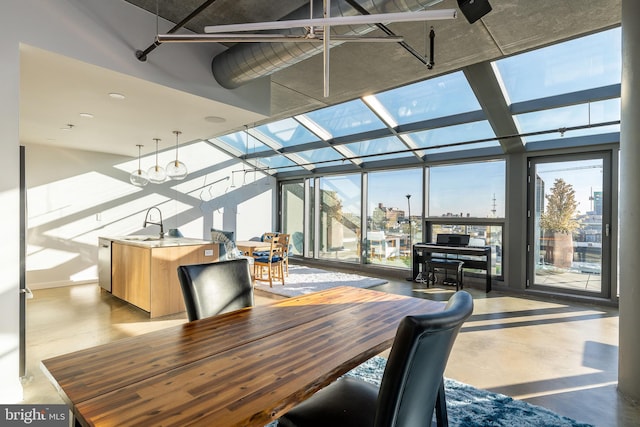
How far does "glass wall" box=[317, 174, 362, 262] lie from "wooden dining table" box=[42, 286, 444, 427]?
6156mm

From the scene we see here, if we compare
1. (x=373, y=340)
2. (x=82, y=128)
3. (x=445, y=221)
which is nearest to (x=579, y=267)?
(x=445, y=221)

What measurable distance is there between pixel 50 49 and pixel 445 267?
5.70 meters

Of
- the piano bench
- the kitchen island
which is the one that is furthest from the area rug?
the kitchen island

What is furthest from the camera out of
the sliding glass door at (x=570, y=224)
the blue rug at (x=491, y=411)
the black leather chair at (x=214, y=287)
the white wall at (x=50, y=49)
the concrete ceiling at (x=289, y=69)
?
the sliding glass door at (x=570, y=224)

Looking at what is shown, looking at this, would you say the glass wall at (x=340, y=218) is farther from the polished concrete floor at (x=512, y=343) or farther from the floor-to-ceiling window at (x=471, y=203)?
the polished concrete floor at (x=512, y=343)

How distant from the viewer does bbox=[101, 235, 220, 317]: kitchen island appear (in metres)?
4.09

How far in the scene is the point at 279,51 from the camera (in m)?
2.63

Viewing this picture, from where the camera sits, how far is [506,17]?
262cm

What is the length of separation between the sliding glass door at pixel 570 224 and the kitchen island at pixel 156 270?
16.8 feet

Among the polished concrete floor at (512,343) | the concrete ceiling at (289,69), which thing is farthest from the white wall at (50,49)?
the polished concrete floor at (512,343)

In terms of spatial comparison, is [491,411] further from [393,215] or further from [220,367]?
[393,215]

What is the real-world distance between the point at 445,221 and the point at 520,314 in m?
2.44

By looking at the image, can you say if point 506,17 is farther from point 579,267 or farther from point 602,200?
point 579,267
